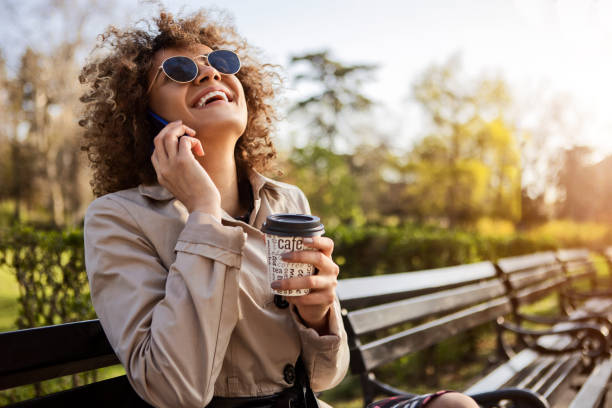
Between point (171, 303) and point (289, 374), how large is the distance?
562mm

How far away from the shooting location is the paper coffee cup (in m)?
1.31

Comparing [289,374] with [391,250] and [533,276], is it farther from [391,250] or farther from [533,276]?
[533,276]

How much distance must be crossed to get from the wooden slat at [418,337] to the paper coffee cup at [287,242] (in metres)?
1.35

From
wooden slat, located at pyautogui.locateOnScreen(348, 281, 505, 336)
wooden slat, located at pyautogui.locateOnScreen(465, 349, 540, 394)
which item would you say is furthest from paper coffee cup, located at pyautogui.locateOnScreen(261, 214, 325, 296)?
wooden slat, located at pyautogui.locateOnScreen(465, 349, 540, 394)

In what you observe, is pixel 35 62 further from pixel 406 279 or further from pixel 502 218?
pixel 502 218

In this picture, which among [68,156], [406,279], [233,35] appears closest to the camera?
[233,35]

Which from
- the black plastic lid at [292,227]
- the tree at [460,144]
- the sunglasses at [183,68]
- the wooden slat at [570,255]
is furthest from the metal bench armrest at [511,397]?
the tree at [460,144]

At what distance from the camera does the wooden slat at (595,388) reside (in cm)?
262

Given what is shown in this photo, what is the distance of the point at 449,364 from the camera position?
590 centimetres

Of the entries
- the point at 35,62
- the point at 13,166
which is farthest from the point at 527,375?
the point at 13,166

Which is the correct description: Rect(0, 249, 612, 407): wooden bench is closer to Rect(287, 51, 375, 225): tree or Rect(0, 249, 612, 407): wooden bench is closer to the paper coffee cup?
the paper coffee cup

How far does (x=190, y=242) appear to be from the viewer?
53.9 inches

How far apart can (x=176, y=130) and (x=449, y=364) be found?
5357 millimetres

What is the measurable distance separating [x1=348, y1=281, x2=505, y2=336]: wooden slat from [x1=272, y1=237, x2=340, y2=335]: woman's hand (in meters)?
1.01
